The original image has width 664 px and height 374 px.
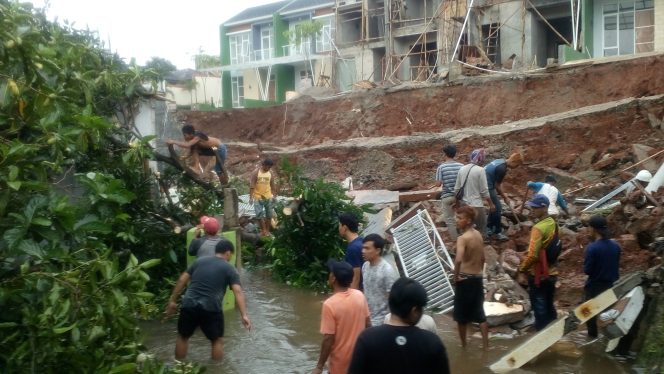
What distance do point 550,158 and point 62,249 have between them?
50.5 ft

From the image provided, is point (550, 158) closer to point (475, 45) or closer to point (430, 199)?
point (430, 199)

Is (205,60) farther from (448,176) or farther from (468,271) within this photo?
(468,271)

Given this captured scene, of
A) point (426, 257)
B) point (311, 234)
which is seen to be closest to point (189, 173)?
point (311, 234)

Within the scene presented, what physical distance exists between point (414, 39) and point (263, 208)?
2688 centimetres

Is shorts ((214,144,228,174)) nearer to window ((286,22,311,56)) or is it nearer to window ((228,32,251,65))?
window ((286,22,311,56))

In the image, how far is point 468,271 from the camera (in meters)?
8.19

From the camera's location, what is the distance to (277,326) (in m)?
10.2

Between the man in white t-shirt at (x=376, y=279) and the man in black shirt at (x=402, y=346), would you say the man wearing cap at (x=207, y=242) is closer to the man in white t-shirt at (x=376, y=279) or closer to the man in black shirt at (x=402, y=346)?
the man in white t-shirt at (x=376, y=279)

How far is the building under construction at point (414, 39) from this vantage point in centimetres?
2894

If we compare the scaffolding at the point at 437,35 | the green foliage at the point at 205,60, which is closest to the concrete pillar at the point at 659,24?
the scaffolding at the point at 437,35

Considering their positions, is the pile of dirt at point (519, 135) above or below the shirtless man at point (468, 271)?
above

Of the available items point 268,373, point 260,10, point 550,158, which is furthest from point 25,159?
point 260,10

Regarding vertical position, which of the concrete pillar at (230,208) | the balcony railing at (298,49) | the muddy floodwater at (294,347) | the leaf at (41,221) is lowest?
the muddy floodwater at (294,347)

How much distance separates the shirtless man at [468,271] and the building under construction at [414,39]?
1861 centimetres
